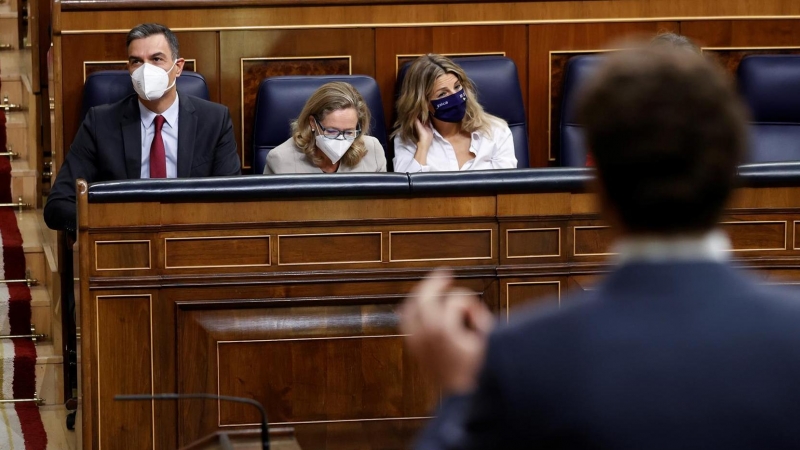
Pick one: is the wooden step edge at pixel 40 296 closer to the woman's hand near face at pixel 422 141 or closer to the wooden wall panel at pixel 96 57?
the wooden wall panel at pixel 96 57

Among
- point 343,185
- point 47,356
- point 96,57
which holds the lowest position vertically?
point 47,356

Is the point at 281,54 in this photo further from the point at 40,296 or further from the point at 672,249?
the point at 672,249

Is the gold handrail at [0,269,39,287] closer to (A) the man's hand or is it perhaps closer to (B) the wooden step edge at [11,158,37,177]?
(B) the wooden step edge at [11,158,37,177]

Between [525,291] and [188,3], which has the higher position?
[188,3]

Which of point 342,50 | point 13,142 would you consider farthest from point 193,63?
point 13,142

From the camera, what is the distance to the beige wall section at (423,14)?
334 cm

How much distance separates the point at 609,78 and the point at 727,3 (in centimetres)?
296

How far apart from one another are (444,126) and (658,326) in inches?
102

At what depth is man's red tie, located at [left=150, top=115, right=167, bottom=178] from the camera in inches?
116

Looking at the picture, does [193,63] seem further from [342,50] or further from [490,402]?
[490,402]

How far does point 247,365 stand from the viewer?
7.23ft

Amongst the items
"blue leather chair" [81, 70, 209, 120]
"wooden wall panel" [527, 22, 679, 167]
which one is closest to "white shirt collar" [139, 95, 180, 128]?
"blue leather chair" [81, 70, 209, 120]

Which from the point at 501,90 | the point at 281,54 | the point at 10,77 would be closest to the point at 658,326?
the point at 501,90

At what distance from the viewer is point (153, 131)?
298 cm
